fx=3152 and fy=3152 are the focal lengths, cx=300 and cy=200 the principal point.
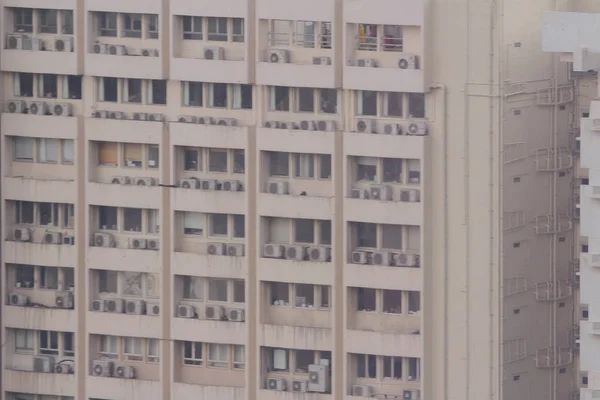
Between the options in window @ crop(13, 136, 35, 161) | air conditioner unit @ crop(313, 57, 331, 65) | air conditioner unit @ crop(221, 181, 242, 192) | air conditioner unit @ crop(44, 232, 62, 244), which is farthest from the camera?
window @ crop(13, 136, 35, 161)

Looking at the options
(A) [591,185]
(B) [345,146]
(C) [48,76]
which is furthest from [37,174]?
(A) [591,185]

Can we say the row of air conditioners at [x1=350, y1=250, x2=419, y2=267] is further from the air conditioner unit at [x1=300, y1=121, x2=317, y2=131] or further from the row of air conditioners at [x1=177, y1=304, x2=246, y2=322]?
the row of air conditioners at [x1=177, y1=304, x2=246, y2=322]

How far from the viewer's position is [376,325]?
50281mm

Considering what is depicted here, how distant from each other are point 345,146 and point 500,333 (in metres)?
3.83

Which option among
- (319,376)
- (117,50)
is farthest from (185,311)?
(117,50)

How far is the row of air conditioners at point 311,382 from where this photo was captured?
5056 centimetres

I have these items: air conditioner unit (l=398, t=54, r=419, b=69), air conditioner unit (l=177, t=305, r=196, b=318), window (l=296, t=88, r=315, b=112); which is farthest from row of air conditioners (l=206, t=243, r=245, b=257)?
air conditioner unit (l=398, t=54, r=419, b=69)

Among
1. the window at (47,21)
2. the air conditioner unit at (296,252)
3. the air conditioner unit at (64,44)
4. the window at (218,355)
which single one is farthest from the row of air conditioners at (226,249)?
the window at (47,21)

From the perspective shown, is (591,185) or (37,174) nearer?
(591,185)

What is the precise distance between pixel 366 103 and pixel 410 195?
1.64m

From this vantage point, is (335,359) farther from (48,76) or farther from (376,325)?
(48,76)

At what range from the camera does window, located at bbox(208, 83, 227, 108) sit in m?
50.8

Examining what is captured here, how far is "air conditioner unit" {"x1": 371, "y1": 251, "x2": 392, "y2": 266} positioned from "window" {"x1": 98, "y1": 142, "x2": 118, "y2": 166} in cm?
477

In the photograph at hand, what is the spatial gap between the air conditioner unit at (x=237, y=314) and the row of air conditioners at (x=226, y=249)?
90 centimetres
